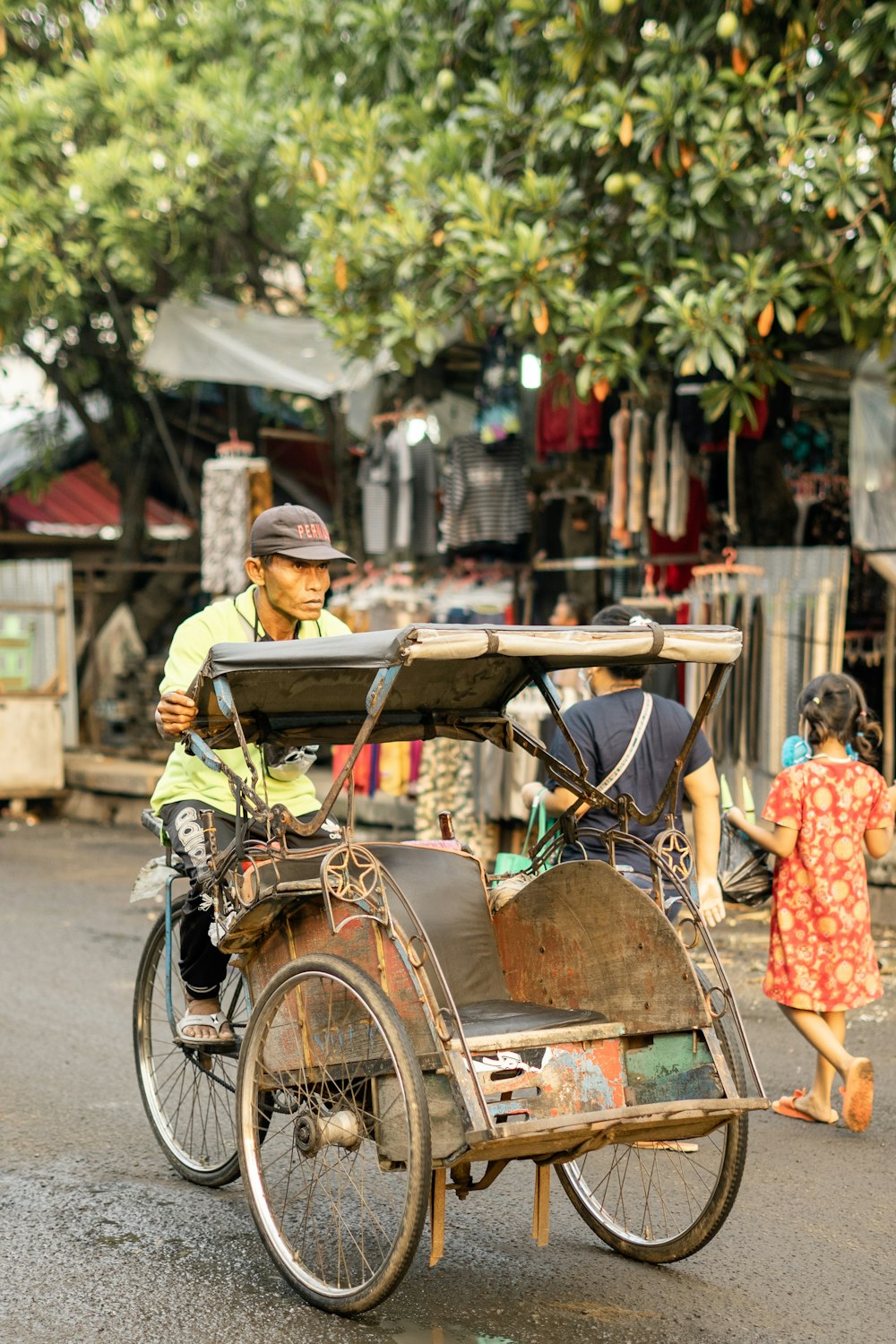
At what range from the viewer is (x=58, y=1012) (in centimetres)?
661

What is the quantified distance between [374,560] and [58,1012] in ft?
20.2

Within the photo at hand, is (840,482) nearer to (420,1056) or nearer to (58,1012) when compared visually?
(58,1012)

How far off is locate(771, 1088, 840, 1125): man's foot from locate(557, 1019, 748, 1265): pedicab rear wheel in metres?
0.56

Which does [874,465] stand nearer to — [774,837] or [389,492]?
[389,492]

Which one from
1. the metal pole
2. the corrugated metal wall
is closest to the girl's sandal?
the metal pole

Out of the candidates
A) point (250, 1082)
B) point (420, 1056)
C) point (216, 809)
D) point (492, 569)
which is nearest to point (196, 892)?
point (216, 809)

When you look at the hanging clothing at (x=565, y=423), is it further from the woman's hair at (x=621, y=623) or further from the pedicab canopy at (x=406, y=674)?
the pedicab canopy at (x=406, y=674)

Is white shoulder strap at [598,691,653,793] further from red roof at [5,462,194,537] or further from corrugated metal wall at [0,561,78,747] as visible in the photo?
red roof at [5,462,194,537]

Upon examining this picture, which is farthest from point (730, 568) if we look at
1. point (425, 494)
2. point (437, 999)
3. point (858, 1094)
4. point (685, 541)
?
point (437, 999)

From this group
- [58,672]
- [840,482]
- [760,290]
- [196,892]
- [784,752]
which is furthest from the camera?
[58,672]

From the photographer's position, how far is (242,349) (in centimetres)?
1240

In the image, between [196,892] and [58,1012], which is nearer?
[196,892]

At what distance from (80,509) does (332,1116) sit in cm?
1704

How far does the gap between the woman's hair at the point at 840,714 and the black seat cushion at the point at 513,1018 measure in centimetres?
168
